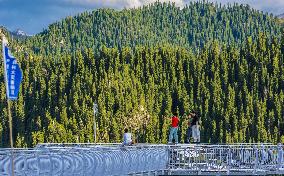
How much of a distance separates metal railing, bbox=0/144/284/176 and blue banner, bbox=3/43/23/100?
6.39 ft

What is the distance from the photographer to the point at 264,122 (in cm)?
17700

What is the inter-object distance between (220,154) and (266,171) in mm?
2994

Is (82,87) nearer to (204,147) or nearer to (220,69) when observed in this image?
(220,69)

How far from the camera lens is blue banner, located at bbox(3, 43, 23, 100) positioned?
22.8m

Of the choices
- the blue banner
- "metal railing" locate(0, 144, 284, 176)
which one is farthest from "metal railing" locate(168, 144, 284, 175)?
the blue banner

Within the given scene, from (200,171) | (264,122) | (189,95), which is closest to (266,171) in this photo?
(200,171)

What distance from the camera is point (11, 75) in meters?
23.1

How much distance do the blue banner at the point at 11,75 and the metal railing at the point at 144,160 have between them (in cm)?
195

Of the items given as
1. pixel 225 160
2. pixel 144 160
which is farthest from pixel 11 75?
pixel 225 160

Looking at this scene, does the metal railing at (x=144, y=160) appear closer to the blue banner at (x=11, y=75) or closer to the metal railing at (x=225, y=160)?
the metal railing at (x=225, y=160)

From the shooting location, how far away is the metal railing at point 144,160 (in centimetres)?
2209

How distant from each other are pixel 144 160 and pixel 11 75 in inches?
519

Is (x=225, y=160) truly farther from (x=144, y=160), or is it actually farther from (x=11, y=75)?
(x=11, y=75)

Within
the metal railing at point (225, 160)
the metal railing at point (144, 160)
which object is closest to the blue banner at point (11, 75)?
the metal railing at point (144, 160)
